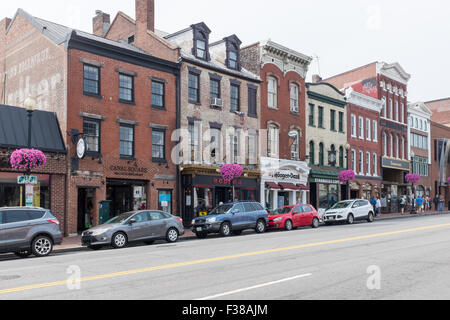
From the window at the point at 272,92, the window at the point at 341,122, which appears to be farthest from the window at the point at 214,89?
the window at the point at 341,122

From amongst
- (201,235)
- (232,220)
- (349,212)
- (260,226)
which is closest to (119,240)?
(201,235)

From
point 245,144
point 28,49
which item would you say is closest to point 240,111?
point 245,144

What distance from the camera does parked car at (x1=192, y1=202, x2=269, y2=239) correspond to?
21875mm

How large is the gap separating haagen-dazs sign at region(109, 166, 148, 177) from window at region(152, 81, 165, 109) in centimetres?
385

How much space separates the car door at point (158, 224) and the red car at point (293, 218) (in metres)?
7.63

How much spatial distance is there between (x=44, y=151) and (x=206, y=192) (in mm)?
10742

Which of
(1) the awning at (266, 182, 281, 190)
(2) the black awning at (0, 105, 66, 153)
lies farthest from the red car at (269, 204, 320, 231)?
(2) the black awning at (0, 105, 66, 153)

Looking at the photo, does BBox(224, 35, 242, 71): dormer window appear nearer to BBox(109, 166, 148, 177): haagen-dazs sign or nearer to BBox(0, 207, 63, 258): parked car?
BBox(109, 166, 148, 177): haagen-dazs sign

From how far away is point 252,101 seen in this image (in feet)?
111

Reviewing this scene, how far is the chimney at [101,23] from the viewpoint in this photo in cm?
3472

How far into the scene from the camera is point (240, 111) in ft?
107

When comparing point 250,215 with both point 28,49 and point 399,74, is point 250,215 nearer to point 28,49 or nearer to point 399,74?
point 28,49

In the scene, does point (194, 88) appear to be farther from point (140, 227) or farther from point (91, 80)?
point (140, 227)

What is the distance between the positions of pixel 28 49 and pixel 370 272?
→ 2363 centimetres
